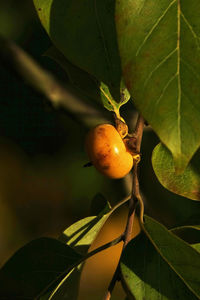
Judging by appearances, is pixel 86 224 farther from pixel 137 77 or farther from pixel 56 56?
pixel 137 77

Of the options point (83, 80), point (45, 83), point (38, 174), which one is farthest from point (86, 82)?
point (38, 174)

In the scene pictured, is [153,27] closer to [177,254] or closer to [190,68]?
[190,68]

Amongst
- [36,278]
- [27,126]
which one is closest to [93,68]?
[36,278]

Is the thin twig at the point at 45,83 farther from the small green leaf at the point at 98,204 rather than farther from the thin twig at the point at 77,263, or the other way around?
the thin twig at the point at 77,263

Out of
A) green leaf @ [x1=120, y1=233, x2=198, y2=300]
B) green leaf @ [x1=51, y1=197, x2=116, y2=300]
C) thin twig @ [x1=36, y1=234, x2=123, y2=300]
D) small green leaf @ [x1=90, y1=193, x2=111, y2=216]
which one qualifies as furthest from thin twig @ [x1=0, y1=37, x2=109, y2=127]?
green leaf @ [x1=120, y1=233, x2=198, y2=300]

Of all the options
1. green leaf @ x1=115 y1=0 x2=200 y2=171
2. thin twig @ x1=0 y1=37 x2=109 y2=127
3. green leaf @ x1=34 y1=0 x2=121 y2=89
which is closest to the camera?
green leaf @ x1=115 y1=0 x2=200 y2=171

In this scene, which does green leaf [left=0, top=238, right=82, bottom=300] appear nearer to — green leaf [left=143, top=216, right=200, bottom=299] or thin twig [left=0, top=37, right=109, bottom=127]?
green leaf [left=143, top=216, right=200, bottom=299]

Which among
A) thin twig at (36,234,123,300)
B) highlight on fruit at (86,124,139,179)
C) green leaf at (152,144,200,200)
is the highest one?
highlight on fruit at (86,124,139,179)

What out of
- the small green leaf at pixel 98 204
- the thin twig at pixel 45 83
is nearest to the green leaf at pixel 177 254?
the small green leaf at pixel 98 204
